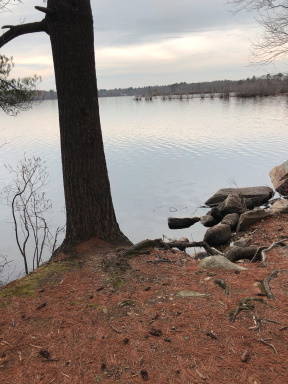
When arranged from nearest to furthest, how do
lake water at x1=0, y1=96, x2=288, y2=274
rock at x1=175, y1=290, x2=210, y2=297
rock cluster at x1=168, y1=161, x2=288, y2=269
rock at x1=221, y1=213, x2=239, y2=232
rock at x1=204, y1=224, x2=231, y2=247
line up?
rock at x1=175, y1=290, x2=210, y2=297 < rock cluster at x1=168, y1=161, x2=288, y2=269 < rock at x1=204, y1=224, x2=231, y2=247 < rock at x1=221, y1=213, x2=239, y2=232 < lake water at x1=0, y1=96, x2=288, y2=274

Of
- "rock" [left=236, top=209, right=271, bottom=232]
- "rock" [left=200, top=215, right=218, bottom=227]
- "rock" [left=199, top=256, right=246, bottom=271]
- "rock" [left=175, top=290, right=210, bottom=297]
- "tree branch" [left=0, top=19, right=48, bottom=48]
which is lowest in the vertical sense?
"rock" [left=200, top=215, right=218, bottom=227]

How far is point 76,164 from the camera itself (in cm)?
538

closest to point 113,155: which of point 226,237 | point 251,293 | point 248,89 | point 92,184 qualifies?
point 226,237

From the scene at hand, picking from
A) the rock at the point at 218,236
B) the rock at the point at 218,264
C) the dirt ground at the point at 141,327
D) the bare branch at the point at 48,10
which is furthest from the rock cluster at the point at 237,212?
the bare branch at the point at 48,10

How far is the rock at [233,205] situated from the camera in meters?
12.9

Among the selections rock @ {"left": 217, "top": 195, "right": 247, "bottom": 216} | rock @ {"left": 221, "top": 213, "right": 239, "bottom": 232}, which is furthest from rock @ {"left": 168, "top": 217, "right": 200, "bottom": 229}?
rock @ {"left": 221, "top": 213, "right": 239, "bottom": 232}

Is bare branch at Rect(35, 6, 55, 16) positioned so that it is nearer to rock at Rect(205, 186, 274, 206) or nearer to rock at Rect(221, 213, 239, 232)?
rock at Rect(221, 213, 239, 232)

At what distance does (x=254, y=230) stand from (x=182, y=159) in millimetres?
12199

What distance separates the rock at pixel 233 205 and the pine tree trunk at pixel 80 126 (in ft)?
27.2

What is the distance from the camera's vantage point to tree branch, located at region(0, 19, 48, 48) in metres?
5.28

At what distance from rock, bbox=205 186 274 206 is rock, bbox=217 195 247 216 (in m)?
1.08

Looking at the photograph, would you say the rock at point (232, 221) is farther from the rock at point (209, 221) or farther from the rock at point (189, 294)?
the rock at point (189, 294)

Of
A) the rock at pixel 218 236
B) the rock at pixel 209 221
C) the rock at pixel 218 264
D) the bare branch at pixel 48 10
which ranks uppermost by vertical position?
the bare branch at pixel 48 10

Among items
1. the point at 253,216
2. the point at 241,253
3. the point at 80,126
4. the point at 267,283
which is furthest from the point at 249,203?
the point at 80,126
